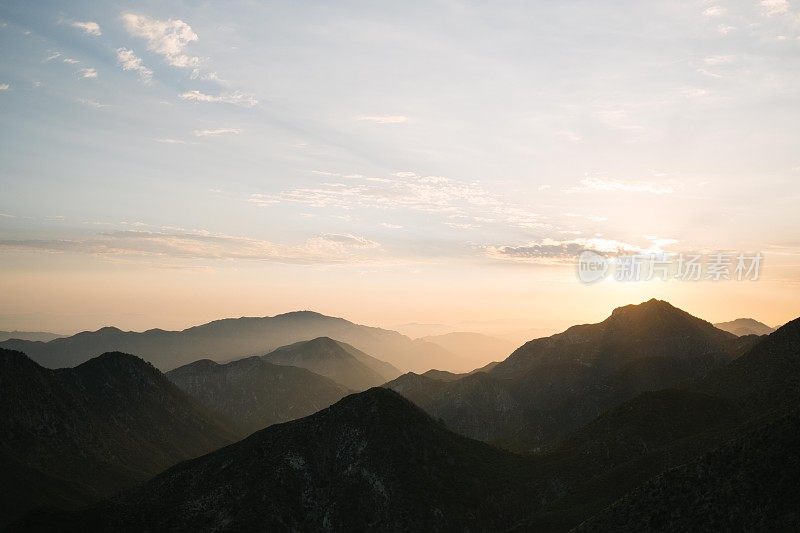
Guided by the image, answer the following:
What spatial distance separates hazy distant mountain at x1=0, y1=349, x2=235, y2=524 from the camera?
124m

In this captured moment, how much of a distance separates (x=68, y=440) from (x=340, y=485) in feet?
358

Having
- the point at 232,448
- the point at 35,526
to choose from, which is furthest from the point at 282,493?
the point at 35,526

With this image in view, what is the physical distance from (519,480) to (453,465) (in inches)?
545

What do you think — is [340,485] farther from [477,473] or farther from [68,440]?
[68,440]

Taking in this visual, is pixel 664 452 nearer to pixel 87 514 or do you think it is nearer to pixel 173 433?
pixel 87 514

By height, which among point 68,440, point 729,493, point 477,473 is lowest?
point 68,440

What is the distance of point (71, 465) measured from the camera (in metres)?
146

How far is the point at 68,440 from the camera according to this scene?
154 m

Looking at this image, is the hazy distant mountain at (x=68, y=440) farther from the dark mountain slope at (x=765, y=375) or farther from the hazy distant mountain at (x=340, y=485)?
the dark mountain slope at (x=765, y=375)

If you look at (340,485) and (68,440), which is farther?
(68,440)

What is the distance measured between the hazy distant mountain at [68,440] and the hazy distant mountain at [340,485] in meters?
35.7

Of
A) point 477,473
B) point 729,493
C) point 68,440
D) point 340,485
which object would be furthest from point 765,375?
point 68,440

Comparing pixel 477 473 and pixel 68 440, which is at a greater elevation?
pixel 477 473

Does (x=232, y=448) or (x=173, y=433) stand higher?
(x=232, y=448)
